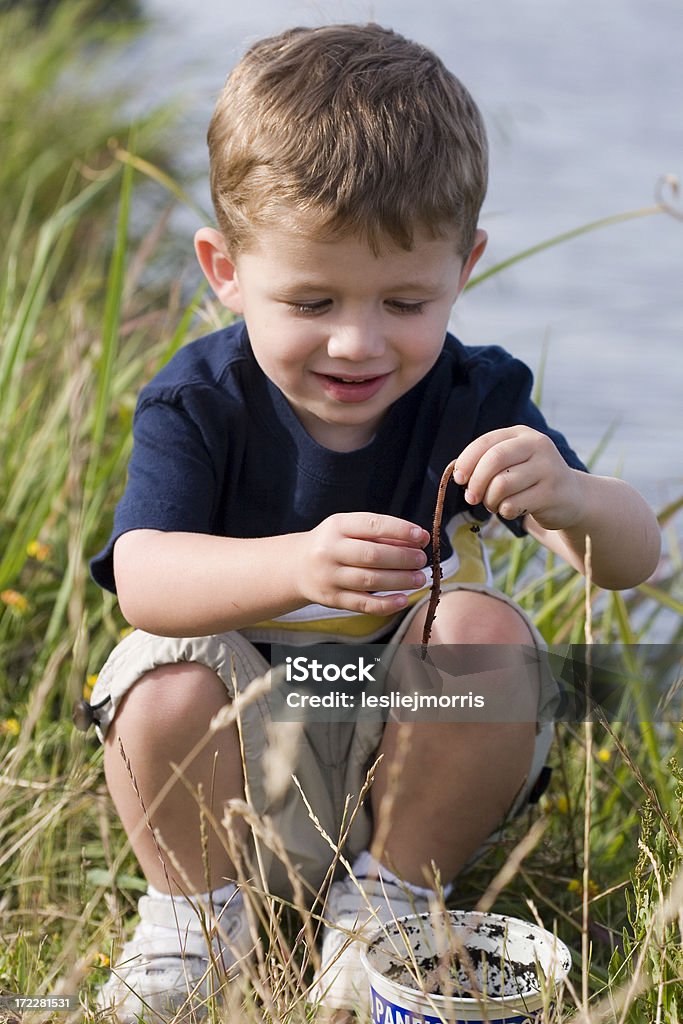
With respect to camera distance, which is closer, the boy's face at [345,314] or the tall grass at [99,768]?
the tall grass at [99,768]

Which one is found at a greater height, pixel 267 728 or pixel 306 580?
pixel 306 580

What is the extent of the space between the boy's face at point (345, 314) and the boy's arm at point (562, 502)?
0.19 meters

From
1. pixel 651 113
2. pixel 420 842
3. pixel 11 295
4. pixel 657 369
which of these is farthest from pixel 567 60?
pixel 420 842

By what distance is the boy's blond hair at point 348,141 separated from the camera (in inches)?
63.0

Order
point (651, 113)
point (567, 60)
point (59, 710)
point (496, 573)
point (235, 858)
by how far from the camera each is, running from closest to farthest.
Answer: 1. point (235, 858)
2. point (59, 710)
3. point (496, 573)
4. point (651, 113)
5. point (567, 60)

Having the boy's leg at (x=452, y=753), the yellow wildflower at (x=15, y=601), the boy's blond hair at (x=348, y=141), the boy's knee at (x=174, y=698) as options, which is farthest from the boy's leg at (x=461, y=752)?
the yellow wildflower at (x=15, y=601)

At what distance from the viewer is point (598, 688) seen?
2.00 meters

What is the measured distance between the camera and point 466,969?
4.61 feet

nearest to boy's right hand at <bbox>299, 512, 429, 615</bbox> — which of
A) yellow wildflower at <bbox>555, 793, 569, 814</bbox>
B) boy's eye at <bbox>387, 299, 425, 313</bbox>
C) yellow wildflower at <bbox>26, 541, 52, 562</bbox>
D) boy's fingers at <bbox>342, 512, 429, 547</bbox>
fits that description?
boy's fingers at <bbox>342, 512, 429, 547</bbox>

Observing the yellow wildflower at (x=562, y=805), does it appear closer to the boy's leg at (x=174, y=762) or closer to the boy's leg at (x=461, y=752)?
the boy's leg at (x=461, y=752)

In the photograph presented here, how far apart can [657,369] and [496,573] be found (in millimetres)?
2425

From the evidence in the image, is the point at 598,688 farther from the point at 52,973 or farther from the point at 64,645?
the point at 52,973

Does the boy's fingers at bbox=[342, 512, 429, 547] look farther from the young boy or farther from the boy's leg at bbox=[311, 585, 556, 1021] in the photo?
the boy's leg at bbox=[311, 585, 556, 1021]

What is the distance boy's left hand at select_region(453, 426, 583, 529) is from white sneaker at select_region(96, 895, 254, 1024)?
0.56 meters
